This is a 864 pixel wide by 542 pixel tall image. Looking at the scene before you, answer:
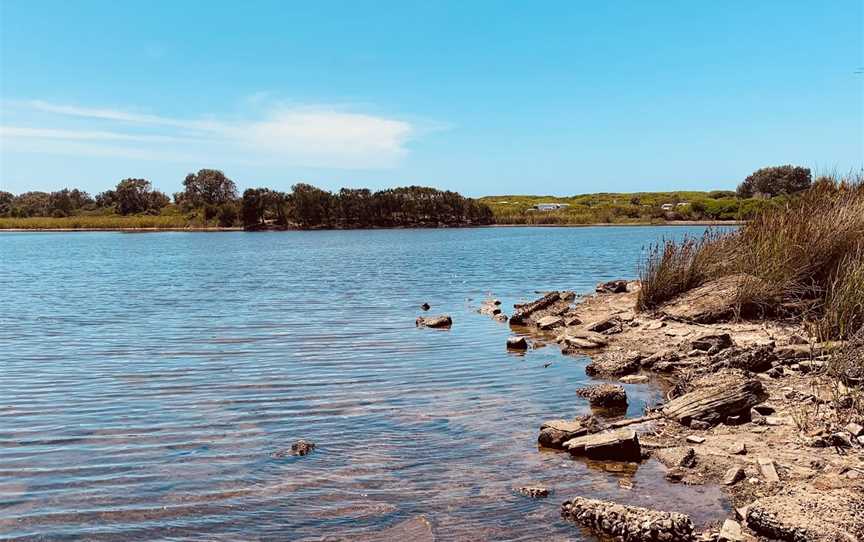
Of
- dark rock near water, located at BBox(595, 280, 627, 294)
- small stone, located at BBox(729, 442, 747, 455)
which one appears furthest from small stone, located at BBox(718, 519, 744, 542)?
dark rock near water, located at BBox(595, 280, 627, 294)

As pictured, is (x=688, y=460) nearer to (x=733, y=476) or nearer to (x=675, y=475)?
(x=675, y=475)

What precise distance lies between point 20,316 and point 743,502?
22.6 m

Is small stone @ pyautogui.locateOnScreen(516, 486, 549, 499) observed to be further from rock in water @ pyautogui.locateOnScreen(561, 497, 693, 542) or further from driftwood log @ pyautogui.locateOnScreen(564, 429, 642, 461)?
driftwood log @ pyautogui.locateOnScreen(564, 429, 642, 461)

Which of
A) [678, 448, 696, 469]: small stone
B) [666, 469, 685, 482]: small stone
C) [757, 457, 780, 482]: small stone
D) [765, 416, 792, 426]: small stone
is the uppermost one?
[765, 416, 792, 426]: small stone

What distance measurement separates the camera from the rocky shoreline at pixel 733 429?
6.02 m

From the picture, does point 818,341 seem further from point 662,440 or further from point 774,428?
point 662,440

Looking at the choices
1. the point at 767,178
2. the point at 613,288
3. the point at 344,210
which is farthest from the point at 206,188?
the point at 613,288

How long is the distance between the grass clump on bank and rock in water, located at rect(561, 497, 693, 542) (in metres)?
7.59

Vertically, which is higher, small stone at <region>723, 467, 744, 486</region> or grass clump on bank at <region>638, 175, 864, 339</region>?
grass clump on bank at <region>638, 175, 864, 339</region>

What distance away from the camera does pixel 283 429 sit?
32.0 ft

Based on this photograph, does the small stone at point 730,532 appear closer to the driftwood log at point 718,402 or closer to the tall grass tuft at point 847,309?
the driftwood log at point 718,402

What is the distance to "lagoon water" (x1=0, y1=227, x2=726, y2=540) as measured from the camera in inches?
268

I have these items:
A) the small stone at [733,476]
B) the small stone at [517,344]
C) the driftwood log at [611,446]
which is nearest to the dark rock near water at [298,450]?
the driftwood log at [611,446]

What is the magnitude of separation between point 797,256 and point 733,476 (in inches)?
376
